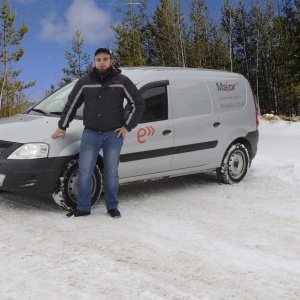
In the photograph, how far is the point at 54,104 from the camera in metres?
6.00

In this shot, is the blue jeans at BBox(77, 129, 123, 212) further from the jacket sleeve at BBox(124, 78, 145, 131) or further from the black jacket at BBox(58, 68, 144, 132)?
the jacket sleeve at BBox(124, 78, 145, 131)

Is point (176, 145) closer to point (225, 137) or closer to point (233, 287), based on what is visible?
point (225, 137)

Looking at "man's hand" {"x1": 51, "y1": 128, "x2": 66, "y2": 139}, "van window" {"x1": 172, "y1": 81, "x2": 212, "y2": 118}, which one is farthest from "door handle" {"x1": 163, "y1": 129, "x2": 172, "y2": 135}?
"man's hand" {"x1": 51, "y1": 128, "x2": 66, "y2": 139}

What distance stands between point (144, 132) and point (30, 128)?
4.42 feet

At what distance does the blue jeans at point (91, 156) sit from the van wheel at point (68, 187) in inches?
7.3

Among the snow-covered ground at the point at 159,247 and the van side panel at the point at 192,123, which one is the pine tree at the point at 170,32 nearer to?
the van side panel at the point at 192,123

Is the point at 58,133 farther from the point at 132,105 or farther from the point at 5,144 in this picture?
the point at 132,105

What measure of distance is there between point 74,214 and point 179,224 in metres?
1.12

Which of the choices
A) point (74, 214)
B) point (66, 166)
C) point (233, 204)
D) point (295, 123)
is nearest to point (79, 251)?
point (74, 214)

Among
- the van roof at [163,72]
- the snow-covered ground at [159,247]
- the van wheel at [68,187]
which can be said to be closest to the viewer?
the snow-covered ground at [159,247]

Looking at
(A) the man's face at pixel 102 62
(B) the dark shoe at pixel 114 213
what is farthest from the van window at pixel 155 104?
(B) the dark shoe at pixel 114 213

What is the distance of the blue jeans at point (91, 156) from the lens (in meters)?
4.91

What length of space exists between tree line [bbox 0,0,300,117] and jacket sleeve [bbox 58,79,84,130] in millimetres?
33536

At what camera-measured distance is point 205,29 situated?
44.6 meters
